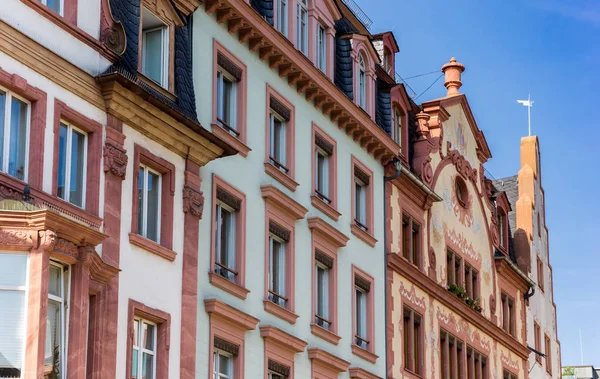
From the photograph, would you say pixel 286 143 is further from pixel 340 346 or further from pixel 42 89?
pixel 42 89

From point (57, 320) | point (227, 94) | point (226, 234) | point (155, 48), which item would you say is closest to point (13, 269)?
point (57, 320)

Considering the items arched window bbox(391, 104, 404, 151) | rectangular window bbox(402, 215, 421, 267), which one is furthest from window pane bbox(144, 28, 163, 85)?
rectangular window bbox(402, 215, 421, 267)

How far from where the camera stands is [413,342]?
47.2 m

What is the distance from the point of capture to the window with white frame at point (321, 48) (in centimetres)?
4269

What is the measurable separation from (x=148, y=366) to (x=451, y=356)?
2214 cm

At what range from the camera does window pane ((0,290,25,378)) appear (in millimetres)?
25109

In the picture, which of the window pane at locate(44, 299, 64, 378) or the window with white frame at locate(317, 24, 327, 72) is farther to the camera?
the window with white frame at locate(317, 24, 327, 72)

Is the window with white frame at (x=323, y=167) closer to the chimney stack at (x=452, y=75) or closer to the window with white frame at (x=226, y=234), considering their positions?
the window with white frame at (x=226, y=234)

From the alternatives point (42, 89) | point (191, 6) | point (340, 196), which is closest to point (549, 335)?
point (340, 196)

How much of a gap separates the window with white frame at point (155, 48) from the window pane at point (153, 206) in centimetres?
227

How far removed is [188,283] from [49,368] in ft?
22.8

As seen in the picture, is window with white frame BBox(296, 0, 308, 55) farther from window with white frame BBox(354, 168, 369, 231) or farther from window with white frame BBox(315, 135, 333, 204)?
window with white frame BBox(354, 168, 369, 231)

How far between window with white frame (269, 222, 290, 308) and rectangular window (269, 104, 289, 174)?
1939 mm

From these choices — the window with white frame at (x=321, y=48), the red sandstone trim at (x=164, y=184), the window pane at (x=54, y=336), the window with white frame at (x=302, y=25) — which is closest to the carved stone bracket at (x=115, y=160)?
the red sandstone trim at (x=164, y=184)
